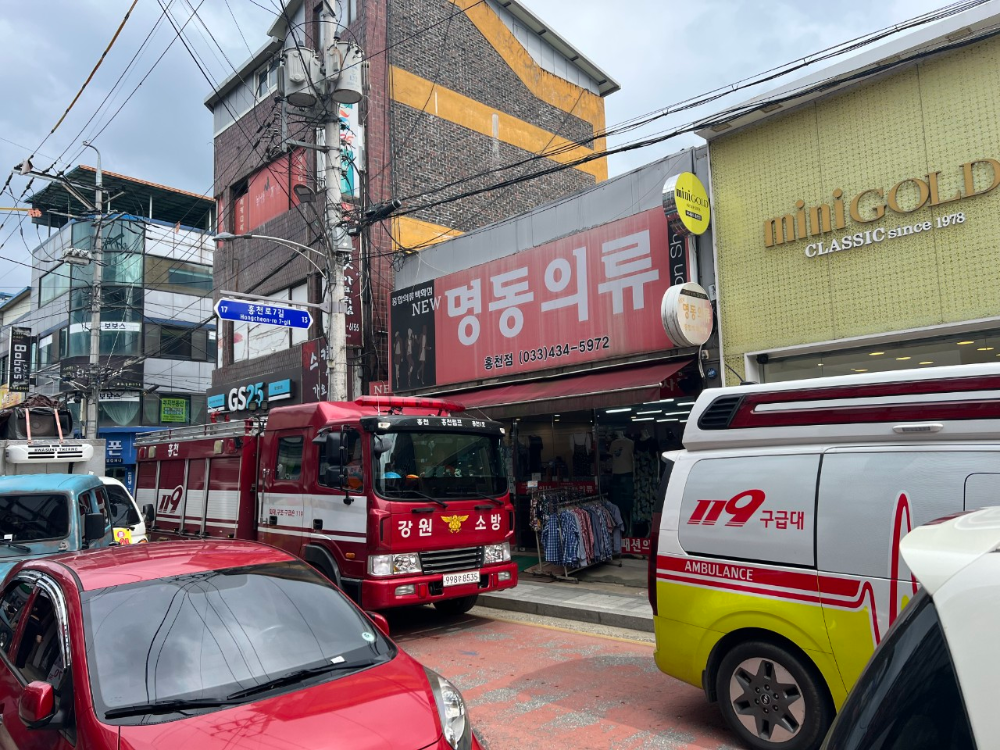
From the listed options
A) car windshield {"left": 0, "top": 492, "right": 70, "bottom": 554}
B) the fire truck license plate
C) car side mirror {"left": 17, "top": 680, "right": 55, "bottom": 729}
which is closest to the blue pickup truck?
car windshield {"left": 0, "top": 492, "right": 70, "bottom": 554}

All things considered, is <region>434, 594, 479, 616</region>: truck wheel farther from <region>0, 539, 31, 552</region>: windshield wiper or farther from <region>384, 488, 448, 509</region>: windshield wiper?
<region>0, 539, 31, 552</region>: windshield wiper

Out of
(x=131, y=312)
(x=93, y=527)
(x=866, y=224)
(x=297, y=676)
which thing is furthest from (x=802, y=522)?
(x=131, y=312)

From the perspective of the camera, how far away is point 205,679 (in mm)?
3504

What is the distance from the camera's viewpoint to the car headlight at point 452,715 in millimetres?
3488

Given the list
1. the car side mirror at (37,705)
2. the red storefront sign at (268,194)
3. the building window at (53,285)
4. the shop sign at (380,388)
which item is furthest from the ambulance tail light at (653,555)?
the building window at (53,285)

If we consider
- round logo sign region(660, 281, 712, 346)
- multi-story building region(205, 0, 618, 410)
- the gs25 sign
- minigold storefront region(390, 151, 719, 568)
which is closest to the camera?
round logo sign region(660, 281, 712, 346)

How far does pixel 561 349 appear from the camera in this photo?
13.4 metres

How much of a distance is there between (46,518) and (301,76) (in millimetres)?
8733

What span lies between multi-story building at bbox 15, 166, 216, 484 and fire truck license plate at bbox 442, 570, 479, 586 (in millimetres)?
32991

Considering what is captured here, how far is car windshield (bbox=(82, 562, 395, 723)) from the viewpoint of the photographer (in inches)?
135

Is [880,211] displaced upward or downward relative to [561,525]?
upward

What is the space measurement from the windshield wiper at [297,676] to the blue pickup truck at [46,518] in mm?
5927

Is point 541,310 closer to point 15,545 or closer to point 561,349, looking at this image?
point 561,349

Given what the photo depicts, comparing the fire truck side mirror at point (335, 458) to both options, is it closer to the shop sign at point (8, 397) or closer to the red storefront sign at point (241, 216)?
the red storefront sign at point (241, 216)
